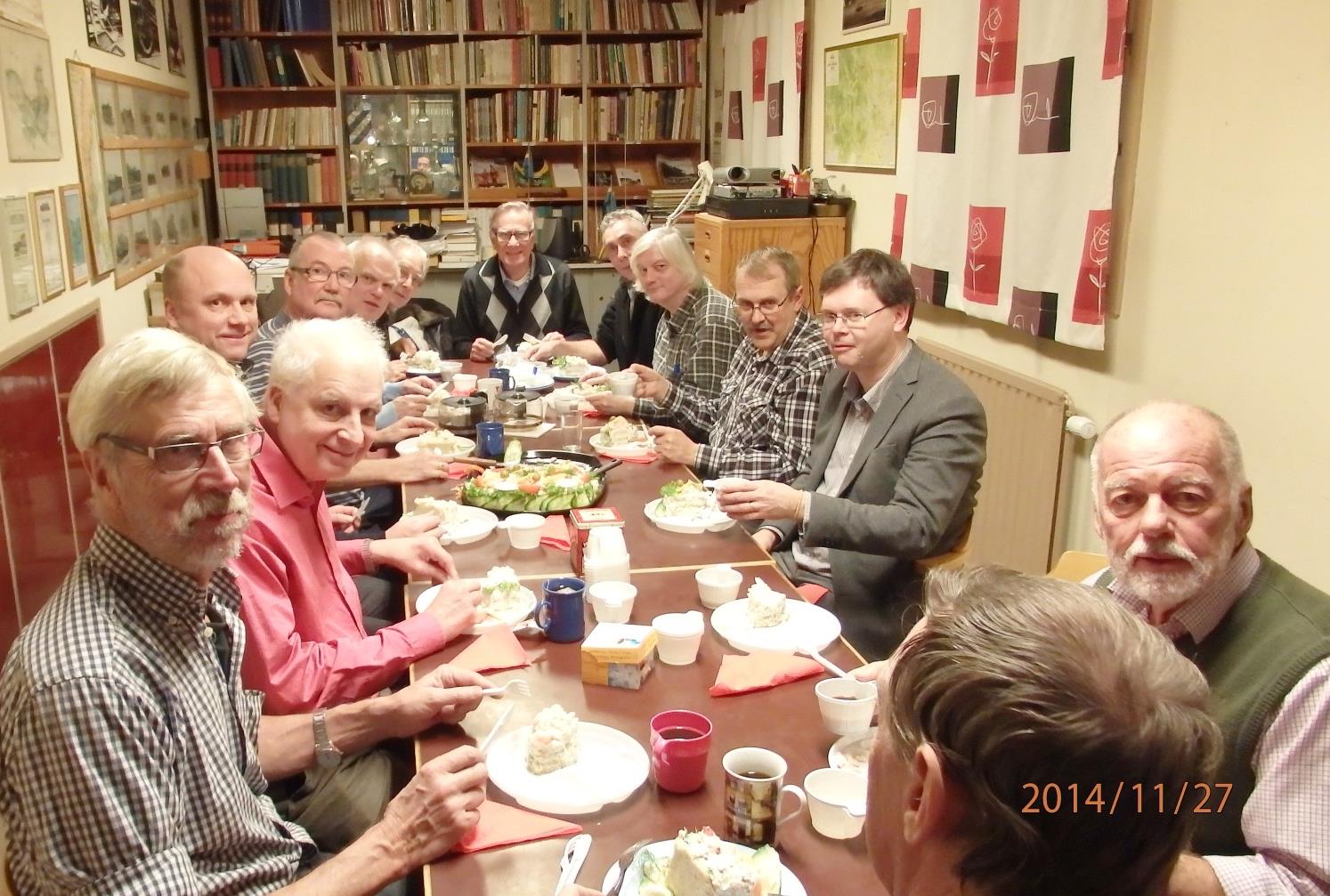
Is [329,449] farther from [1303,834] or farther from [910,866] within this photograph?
[1303,834]

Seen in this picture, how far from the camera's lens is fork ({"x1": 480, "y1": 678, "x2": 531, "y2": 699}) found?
5.11 ft

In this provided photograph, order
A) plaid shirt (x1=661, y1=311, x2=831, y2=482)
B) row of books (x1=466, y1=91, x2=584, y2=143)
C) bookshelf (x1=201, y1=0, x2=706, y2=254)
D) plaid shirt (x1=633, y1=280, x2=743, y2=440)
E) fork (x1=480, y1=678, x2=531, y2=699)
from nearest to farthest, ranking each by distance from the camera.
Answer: fork (x1=480, y1=678, x2=531, y2=699), plaid shirt (x1=661, y1=311, x2=831, y2=482), plaid shirt (x1=633, y1=280, x2=743, y2=440), bookshelf (x1=201, y1=0, x2=706, y2=254), row of books (x1=466, y1=91, x2=584, y2=143)

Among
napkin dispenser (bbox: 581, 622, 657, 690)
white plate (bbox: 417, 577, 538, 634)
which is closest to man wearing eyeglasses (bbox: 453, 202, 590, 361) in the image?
white plate (bbox: 417, 577, 538, 634)

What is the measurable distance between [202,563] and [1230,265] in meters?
2.44

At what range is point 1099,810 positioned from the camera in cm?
71

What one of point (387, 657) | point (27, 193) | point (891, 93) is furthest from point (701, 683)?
point (891, 93)

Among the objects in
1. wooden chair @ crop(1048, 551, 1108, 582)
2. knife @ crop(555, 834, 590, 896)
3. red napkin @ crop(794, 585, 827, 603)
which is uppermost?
wooden chair @ crop(1048, 551, 1108, 582)

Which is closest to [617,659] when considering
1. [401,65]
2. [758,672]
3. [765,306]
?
[758,672]

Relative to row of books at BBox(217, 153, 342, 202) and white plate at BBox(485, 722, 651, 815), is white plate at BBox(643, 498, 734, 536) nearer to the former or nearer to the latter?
white plate at BBox(485, 722, 651, 815)

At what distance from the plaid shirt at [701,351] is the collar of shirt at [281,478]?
1.84 meters

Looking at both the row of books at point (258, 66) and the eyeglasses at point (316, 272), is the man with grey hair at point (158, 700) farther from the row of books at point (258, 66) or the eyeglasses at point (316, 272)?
the row of books at point (258, 66)

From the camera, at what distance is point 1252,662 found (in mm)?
1288

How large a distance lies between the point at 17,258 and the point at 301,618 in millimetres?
2070

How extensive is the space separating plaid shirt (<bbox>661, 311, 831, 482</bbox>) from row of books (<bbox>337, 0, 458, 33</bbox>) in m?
4.11
